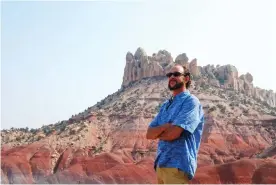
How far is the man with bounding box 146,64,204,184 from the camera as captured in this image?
172 inches

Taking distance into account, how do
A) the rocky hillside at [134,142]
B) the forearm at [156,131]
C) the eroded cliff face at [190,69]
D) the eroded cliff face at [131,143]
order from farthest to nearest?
the eroded cliff face at [190,69], the eroded cliff face at [131,143], the rocky hillside at [134,142], the forearm at [156,131]

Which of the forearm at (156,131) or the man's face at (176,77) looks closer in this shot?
the forearm at (156,131)

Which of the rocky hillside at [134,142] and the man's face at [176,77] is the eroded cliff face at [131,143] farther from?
the man's face at [176,77]

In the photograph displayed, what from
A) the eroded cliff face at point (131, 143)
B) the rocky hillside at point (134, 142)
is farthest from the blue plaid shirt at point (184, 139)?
the eroded cliff face at point (131, 143)

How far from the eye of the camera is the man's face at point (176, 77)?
15.6 ft

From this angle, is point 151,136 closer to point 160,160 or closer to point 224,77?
point 160,160

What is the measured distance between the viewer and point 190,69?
242ft

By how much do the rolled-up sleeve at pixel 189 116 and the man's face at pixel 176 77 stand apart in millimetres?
246

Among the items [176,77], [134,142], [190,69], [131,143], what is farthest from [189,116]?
[190,69]

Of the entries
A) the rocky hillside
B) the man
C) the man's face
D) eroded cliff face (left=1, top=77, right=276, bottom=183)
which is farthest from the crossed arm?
eroded cliff face (left=1, top=77, right=276, bottom=183)

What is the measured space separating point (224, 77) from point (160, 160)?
7414 centimetres

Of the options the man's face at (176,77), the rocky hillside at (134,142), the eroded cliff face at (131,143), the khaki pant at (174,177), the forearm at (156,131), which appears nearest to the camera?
the khaki pant at (174,177)

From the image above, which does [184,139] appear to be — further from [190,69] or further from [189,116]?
[190,69]

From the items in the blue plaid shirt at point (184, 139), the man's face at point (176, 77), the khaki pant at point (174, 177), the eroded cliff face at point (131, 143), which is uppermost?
the man's face at point (176, 77)
